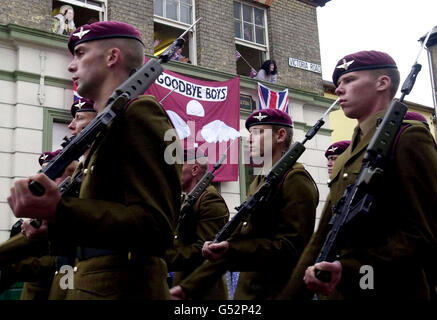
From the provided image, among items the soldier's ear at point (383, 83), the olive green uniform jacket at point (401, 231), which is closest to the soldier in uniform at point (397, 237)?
the olive green uniform jacket at point (401, 231)

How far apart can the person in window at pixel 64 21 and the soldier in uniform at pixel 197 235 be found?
20.4ft

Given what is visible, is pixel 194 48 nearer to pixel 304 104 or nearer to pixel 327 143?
pixel 304 104

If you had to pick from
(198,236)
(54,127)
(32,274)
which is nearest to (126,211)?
(32,274)

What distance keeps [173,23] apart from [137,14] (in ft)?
3.69

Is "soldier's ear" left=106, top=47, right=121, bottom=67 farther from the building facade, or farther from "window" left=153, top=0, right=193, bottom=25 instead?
"window" left=153, top=0, right=193, bottom=25

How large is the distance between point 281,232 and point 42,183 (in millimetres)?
1951

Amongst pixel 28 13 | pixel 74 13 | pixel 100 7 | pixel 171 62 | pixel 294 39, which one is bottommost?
pixel 171 62

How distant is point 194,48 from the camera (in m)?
11.8

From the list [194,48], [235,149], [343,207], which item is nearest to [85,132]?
[343,207]

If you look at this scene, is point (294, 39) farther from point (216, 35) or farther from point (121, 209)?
point (121, 209)

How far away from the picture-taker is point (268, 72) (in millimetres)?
12516

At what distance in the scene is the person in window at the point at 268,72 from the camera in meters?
12.4

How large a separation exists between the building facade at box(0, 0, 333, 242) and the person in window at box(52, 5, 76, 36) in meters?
0.04

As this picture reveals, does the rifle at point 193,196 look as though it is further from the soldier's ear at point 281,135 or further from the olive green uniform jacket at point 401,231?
the olive green uniform jacket at point 401,231
